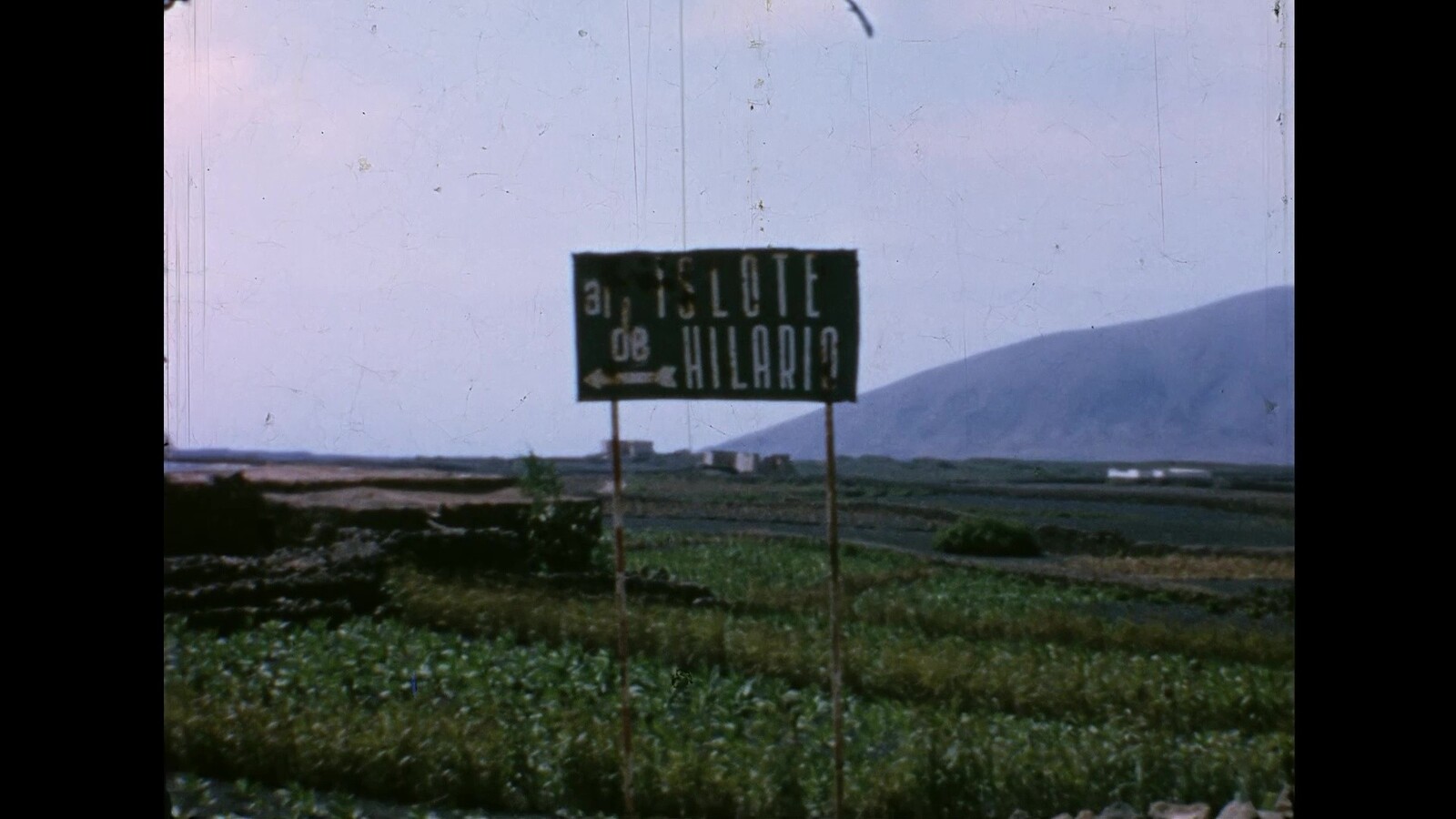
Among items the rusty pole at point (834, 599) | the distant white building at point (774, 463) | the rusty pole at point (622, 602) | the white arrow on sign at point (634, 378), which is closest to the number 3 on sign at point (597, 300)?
the white arrow on sign at point (634, 378)

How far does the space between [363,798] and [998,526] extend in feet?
9.97

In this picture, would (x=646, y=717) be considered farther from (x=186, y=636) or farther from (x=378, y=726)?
(x=186, y=636)

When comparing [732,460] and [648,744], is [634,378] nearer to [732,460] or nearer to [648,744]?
[732,460]

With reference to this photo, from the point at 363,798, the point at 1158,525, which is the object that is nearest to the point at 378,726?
the point at 363,798

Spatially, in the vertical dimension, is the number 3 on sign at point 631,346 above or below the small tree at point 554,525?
above

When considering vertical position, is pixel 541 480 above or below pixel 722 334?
below

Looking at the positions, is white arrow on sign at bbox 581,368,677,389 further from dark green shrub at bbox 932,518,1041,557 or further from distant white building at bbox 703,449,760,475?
dark green shrub at bbox 932,518,1041,557

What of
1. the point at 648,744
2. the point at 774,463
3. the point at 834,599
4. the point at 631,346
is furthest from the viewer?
the point at 774,463

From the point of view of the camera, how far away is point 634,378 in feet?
17.2

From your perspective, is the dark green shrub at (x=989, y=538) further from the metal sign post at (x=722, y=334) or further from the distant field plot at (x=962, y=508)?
the metal sign post at (x=722, y=334)

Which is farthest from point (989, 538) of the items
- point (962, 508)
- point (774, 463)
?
point (774, 463)

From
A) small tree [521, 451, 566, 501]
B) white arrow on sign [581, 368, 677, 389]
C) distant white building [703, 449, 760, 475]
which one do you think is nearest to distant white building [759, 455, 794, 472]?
distant white building [703, 449, 760, 475]

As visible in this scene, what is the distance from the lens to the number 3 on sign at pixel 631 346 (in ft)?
17.2

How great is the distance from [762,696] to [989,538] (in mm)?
1278
